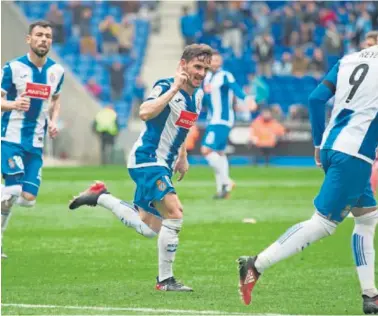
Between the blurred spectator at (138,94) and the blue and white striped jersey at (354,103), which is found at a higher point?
the blue and white striped jersey at (354,103)

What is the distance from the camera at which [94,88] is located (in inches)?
1409

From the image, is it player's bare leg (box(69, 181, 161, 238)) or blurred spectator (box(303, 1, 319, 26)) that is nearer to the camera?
player's bare leg (box(69, 181, 161, 238))

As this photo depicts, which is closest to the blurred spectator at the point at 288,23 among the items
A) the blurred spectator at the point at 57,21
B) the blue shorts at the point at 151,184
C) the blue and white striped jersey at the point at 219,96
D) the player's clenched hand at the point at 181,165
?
the blurred spectator at the point at 57,21

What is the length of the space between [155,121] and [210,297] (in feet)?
5.46

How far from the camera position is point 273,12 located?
122 feet

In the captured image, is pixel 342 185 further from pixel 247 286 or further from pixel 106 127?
pixel 106 127

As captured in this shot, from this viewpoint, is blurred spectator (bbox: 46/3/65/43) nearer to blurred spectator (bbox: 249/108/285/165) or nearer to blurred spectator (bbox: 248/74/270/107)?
blurred spectator (bbox: 248/74/270/107)

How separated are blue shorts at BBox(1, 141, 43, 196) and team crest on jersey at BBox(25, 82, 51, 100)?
0.54 meters

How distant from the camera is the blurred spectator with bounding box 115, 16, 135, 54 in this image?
121ft

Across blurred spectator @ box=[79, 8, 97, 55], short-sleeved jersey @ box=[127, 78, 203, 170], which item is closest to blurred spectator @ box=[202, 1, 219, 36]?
blurred spectator @ box=[79, 8, 97, 55]

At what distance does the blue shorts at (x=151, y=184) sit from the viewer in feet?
32.1

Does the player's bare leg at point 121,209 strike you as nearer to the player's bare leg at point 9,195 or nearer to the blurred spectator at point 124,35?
the player's bare leg at point 9,195

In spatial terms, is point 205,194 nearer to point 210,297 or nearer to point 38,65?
point 38,65

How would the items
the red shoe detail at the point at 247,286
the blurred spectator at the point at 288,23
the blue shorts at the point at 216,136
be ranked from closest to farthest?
1. the red shoe detail at the point at 247,286
2. the blue shorts at the point at 216,136
3. the blurred spectator at the point at 288,23
